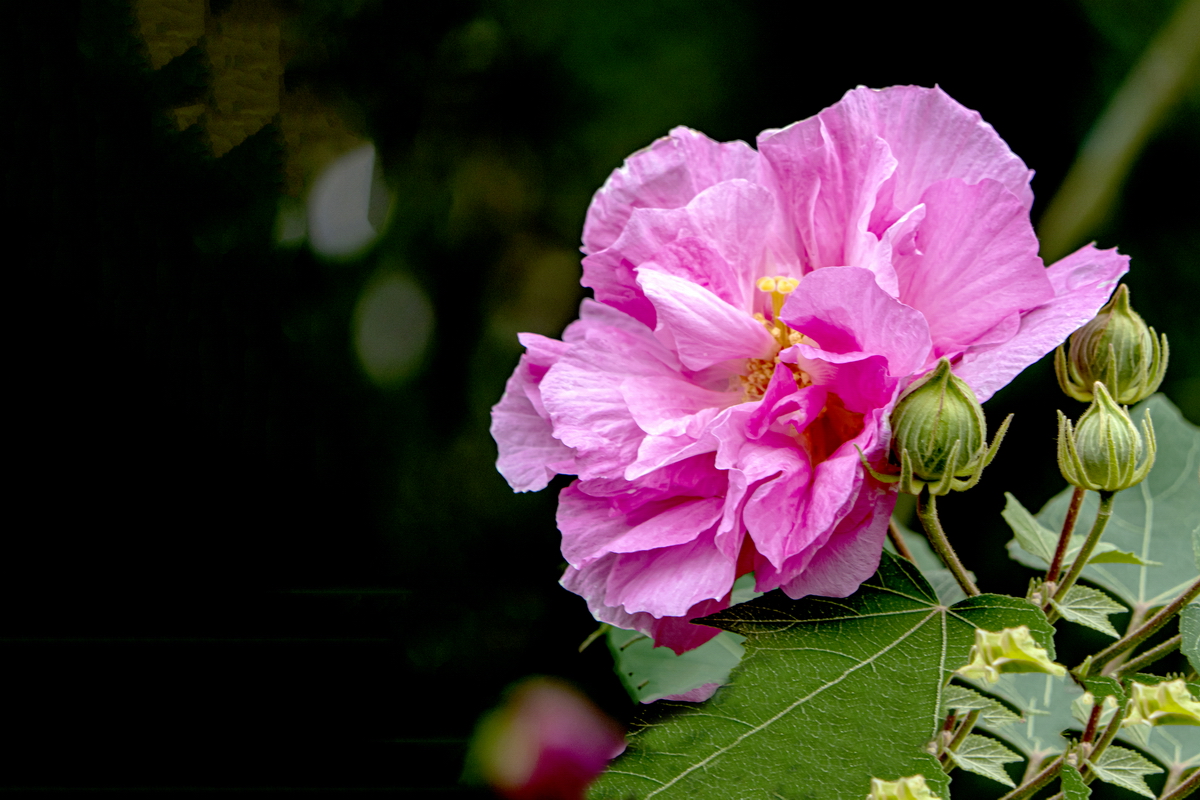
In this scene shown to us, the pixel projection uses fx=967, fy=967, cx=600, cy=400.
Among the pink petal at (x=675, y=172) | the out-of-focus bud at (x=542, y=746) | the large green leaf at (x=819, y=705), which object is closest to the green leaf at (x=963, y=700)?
the large green leaf at (x=819, y=705)

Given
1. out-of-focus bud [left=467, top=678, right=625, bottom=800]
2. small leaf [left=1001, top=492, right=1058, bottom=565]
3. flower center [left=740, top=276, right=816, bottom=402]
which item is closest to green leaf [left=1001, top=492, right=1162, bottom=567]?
small leaf [left=1001, top=492, right=1058, bottom=565]

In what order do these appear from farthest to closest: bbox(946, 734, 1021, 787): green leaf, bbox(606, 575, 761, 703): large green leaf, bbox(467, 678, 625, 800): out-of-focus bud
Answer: bbox(467, 678, 625, 800): out-of-focus bud → bbox(606, 575, 761, 703): large green leaf → bbox(946, 734, 1021, 787): green leaf

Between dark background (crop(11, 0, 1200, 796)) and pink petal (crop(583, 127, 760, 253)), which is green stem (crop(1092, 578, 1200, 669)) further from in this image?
dark background (crop(11, 0, 1200, 796))

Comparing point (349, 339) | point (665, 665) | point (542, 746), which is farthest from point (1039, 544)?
point (349, 339)

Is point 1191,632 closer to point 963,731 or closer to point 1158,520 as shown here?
point 963,731

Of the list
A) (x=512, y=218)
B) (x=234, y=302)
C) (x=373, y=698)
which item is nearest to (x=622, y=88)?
(x=512, y=218)

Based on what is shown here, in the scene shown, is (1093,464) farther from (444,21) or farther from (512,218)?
(444,21)
